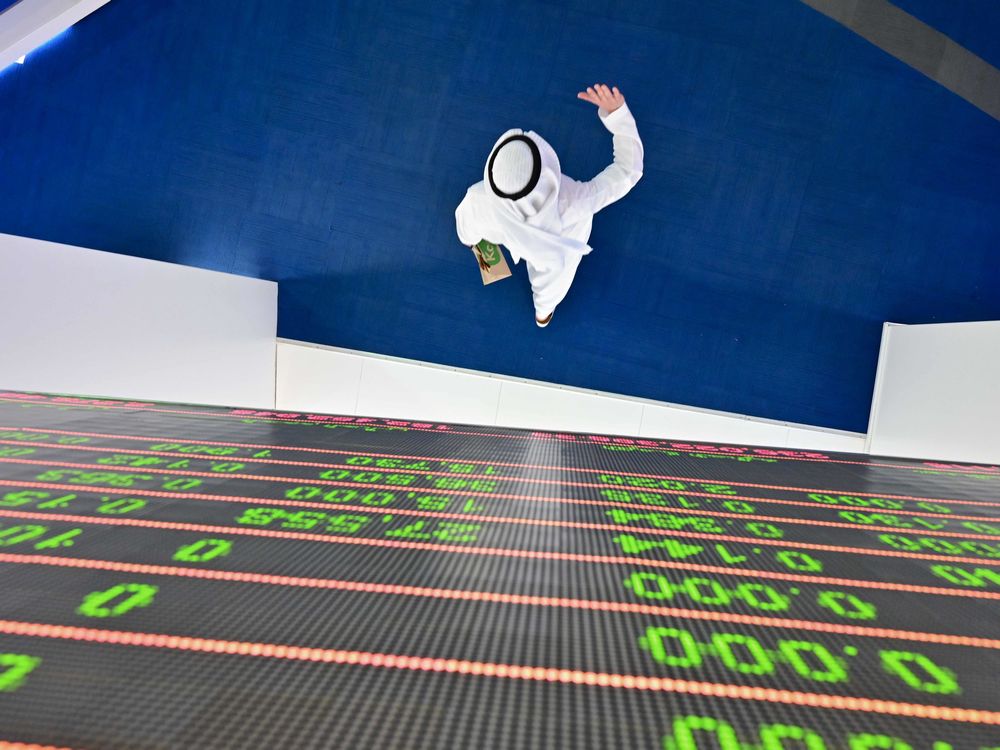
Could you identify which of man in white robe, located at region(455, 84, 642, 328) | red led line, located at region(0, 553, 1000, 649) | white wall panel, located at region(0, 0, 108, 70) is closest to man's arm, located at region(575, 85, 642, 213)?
man in white robe, located at region(455, 84, 642, 328)

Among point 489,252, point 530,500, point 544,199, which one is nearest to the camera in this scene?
point 530,500

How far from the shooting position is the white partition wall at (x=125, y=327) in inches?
99.6

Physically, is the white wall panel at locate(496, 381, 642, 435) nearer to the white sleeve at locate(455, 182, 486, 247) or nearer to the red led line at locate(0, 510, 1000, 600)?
the white sleeve at locate(455, 182, 486, 247)

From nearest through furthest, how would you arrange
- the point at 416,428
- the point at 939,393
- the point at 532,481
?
the point at 532,481
the point at 416,428
the point at 939,393

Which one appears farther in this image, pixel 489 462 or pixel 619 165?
pixel 619 165

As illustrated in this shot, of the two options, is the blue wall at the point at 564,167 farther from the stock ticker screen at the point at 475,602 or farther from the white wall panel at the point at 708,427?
the stock ticker screen at the point at 475,602

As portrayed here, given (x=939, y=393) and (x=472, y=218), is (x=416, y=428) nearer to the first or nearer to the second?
(x=472, y=218)

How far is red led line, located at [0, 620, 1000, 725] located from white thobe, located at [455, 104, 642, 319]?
2.12 metres

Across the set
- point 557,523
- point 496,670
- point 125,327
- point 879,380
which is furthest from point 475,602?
point 879,380

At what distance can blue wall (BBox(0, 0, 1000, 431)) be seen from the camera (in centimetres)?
343

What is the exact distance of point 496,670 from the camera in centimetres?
105

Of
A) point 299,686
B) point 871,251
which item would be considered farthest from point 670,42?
point 299,686

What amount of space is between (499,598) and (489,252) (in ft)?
8.59

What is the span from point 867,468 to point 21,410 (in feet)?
10.4
